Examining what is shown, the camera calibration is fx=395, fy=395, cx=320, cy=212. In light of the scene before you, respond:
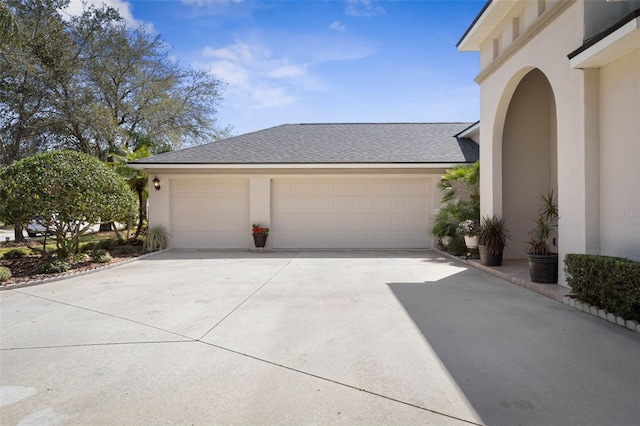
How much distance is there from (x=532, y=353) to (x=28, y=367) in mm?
4764

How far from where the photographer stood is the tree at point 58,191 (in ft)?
27.5

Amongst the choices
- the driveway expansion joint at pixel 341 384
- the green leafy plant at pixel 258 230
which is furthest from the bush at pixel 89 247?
the driveway expansion joint at pixel 341 384

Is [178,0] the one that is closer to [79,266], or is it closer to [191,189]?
[191,189]

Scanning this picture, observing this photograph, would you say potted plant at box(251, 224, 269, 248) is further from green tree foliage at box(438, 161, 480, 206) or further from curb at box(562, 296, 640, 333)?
curb at box(562, 296, 640, 333)

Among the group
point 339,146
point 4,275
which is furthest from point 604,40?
point 4,275

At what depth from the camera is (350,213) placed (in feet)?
43.4

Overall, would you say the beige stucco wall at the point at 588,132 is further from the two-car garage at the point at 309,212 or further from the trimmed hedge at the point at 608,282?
the two-car garage at the point at 309,212

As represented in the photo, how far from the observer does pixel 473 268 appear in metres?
9.13

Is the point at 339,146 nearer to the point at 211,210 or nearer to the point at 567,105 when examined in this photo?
the point at 211,210

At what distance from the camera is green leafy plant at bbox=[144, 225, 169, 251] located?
12805 millimetres

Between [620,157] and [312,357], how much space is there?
513 cm

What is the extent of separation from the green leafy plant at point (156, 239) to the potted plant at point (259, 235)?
3016 mm

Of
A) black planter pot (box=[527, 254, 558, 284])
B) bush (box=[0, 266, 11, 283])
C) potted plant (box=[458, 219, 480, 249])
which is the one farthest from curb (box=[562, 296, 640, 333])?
bush (box=[0, 266, 11, 283])

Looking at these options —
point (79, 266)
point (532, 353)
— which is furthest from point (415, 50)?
point (79, 266)
